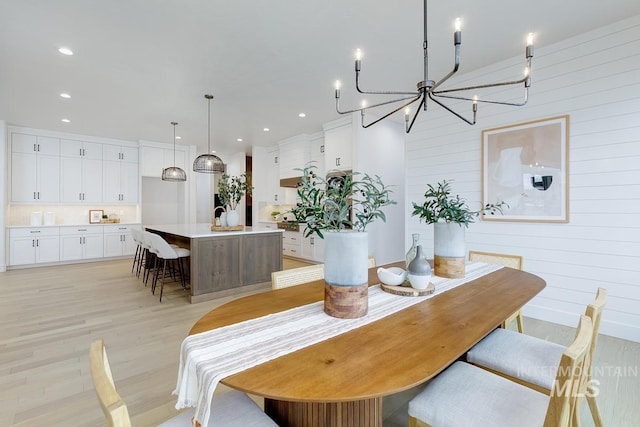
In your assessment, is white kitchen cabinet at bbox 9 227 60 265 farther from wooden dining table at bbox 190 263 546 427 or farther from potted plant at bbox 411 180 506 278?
potted plant at bbox 411 180 506 278

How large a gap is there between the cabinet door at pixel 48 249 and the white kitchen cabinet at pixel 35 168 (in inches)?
32.7

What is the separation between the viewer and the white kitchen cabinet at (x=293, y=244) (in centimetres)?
→ 668

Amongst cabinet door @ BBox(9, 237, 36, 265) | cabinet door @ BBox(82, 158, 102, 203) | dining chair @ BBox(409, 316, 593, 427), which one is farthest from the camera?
cabinet door @ BBox(82, 158, 102, 203)

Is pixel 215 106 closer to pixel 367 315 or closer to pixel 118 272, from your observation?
pixel 118 272

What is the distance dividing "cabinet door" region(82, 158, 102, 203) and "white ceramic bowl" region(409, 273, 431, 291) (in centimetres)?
753

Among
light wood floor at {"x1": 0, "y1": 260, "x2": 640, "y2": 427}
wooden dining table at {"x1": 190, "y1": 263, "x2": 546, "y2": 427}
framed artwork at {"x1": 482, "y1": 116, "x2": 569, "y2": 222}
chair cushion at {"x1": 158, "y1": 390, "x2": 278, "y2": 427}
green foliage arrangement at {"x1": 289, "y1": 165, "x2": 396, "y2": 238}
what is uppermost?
framed artwork at {"x1": 482, "y1": 116, "x2": 569, "y2": 222}

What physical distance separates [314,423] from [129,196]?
757 cm

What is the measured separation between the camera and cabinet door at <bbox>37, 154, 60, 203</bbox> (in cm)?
595

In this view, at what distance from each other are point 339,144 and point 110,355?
14.7 ft

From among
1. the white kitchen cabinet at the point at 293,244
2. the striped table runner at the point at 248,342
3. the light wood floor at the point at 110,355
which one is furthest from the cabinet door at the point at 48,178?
the striped table runner at the point at 248,342

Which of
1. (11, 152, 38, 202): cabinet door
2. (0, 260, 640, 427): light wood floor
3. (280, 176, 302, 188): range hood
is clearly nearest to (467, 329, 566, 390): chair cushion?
(0, 260, 640, 427): light wood floor

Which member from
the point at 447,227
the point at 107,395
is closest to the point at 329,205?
the point at 107,395

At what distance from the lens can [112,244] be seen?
21.6 feet

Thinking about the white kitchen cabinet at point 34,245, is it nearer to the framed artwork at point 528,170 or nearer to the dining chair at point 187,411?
the dining chair at point 187,411
